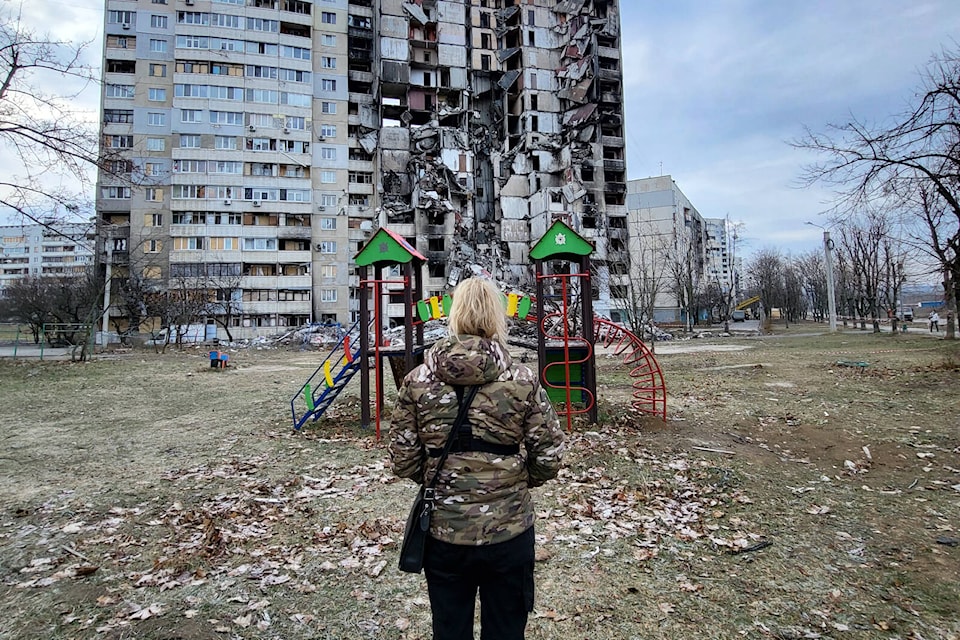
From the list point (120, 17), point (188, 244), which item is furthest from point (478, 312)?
point (120, 17)

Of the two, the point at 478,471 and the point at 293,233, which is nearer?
the point at 478,471

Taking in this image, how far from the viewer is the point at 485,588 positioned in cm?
219

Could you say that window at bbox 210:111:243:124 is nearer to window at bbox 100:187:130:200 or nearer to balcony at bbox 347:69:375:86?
window at bbox 100:187:130:200

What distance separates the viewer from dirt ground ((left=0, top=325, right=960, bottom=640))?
3484 millimetres

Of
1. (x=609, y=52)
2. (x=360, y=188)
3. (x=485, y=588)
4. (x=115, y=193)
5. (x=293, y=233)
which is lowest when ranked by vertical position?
(x=485, y=588)

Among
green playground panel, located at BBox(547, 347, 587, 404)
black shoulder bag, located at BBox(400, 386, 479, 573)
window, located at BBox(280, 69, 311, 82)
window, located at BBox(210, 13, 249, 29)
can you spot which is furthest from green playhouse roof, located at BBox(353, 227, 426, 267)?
window, located at BBox(210, 13, 249, 29)

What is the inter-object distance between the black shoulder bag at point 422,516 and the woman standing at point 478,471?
0.09 feet

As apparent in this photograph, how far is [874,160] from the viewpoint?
11.6 metres

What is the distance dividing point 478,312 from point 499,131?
6479cm

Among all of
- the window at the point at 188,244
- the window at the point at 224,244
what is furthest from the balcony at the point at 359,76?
the window at the point at 188,244

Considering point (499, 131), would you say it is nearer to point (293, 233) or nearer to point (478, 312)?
point (293, 233)

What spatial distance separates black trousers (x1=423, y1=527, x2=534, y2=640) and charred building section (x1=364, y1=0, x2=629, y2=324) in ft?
166

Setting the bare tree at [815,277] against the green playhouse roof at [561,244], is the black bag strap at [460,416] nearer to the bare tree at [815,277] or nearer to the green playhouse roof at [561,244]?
the green playhouse roof at [561,244]

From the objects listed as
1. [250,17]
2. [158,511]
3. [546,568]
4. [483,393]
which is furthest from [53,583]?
[250,17]
